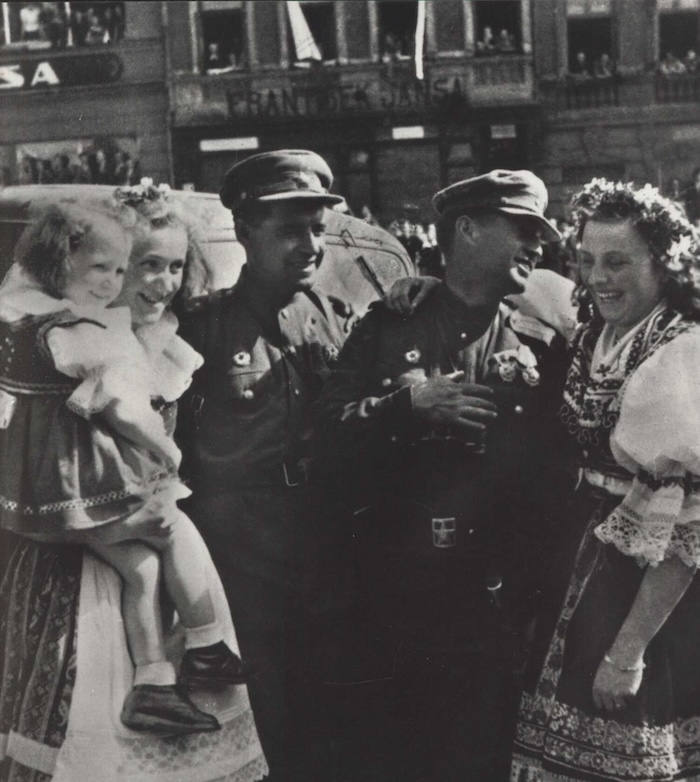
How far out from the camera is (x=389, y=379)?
9.96ft

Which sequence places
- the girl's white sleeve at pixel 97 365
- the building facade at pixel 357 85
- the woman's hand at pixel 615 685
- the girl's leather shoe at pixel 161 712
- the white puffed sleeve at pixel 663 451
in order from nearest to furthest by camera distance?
the white puffed sleeve at pixel 663 451 → the woman's hand at pixel 615 685 → the girl's white sleeve at pixel 97 365 → the girl's leather shoe at pixel 161 712 → the building facade at pixel 357 85

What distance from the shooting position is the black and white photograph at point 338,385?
111 inches

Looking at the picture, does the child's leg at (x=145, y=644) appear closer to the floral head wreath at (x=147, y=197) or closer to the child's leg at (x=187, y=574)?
the child's leg at (x=187, y=574)

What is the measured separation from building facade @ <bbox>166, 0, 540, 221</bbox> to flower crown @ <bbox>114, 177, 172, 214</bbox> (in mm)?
216

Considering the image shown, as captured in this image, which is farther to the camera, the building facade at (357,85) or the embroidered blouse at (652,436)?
the building facade at (357,85)

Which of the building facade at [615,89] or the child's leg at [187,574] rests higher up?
the building facade at [615,89]

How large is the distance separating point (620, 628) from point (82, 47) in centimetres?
254

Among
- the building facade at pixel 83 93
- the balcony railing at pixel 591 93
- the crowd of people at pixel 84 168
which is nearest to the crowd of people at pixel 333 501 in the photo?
the crowd of people at pixel 84 168

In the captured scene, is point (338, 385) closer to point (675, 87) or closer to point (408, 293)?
point (408, 293)

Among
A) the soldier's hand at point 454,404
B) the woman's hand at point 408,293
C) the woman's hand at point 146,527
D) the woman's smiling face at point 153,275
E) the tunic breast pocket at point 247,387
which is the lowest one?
the woman's hand at point 146,527

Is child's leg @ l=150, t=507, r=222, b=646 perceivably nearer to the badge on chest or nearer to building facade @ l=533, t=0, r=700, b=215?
the badge on chest

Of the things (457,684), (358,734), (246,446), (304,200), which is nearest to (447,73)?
(304,200)

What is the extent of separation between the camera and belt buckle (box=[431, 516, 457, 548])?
3.06 metres

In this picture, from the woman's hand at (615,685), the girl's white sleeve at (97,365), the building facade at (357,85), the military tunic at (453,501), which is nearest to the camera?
the woman's hand at (615,685)
